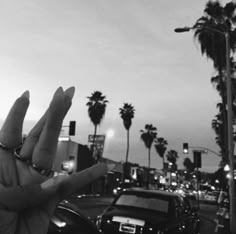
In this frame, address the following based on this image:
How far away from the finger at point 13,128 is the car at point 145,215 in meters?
5.53

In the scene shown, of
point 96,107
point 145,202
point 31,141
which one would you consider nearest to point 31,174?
point 31,141

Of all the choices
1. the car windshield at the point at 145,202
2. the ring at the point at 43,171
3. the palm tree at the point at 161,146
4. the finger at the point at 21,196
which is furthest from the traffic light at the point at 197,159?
the palm tree at the point at 161,146

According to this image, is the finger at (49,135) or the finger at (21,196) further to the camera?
the finger at (49,135)

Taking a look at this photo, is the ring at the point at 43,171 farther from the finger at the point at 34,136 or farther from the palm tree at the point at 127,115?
the palm tree at the point at 127,115

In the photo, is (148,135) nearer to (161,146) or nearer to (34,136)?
(161,146)

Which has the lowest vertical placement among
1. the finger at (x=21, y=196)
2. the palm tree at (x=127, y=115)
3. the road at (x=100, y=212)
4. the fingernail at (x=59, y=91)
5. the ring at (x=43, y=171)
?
the road at (x=100, y=212)

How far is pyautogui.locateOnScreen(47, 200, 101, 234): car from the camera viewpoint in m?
4.72

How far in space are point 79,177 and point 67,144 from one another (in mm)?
44419

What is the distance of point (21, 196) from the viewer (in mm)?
1582

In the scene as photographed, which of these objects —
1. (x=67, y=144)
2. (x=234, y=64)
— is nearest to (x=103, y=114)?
(x=67, y=144)

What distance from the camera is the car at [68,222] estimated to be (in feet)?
15.5

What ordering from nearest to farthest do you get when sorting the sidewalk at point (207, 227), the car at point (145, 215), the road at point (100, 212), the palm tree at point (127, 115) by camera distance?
1. the car at point (145, 215)
2. the sidewalk at point (207, 227)
3. the road at point (100, 212)
4. the palm tree at point (127, 115)

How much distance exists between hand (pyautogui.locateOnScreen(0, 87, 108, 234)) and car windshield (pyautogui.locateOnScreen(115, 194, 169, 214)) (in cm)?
605

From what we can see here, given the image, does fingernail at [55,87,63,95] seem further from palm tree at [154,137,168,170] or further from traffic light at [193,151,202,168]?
palm tree at [154,137,168,170]
